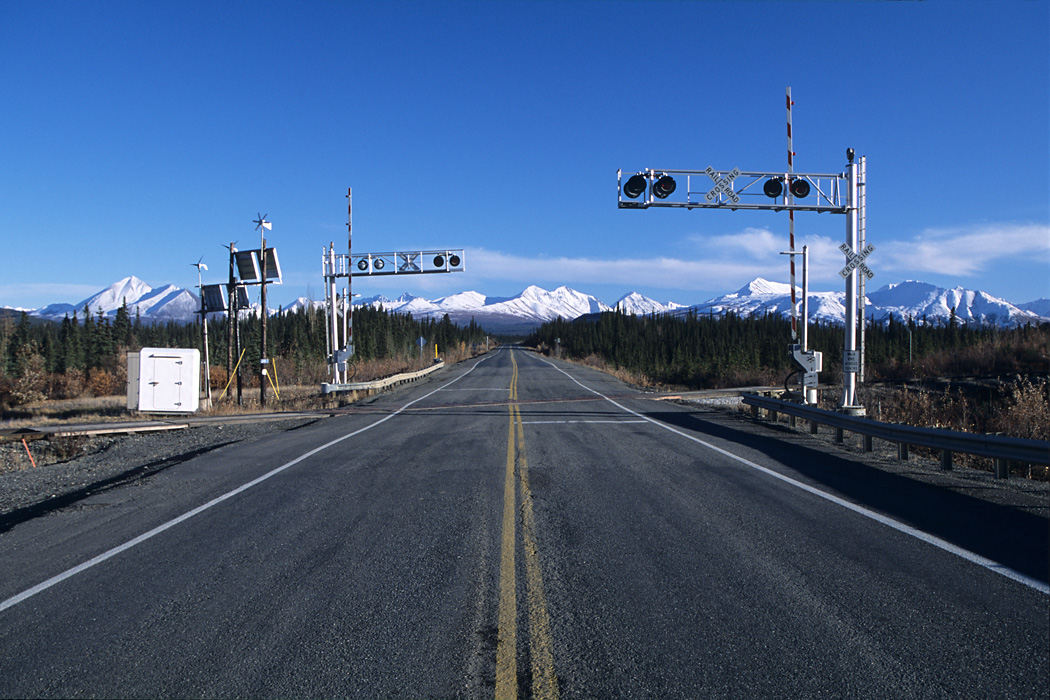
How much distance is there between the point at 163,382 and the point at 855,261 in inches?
825

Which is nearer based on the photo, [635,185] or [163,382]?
[635,185]

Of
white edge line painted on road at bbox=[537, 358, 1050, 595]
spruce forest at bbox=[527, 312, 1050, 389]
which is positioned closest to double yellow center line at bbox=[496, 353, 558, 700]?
white edge line painted on road at bbox=[537, 358, 1050, 595]

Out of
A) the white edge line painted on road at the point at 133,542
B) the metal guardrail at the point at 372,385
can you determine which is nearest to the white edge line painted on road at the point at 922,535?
the white edge line painted on road at the point at 133,542

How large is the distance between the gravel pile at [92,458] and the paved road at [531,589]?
1.12 m

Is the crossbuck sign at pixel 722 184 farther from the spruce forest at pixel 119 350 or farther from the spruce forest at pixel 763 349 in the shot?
the spruce forest at pixel 119 350

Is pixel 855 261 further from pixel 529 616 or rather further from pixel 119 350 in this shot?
pixel 119 350

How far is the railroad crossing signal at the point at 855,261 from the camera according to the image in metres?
15.6

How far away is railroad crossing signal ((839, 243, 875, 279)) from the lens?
15.6 meters

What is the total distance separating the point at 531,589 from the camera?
4.67 metres

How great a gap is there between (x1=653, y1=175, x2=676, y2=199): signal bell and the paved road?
8.85 meters

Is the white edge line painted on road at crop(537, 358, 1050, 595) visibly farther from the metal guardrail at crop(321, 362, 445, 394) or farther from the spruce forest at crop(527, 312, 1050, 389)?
the metal guardrail at crop(321, 362, 445, 394)

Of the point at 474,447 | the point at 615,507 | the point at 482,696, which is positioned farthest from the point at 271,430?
the point at 482,696

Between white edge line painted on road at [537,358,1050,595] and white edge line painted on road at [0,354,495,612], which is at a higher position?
white edge line painted on road at [537,358,1050,595]

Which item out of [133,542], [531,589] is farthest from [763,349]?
[133,542]
